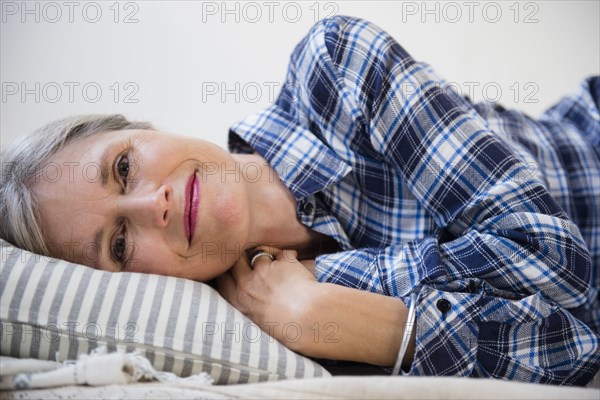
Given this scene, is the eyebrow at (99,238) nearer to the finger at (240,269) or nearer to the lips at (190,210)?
the lips at (190,210)

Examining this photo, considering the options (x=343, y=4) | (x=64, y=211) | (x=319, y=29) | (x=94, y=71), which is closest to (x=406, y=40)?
(x=343, y=4)

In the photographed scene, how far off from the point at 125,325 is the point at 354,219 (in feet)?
1.67

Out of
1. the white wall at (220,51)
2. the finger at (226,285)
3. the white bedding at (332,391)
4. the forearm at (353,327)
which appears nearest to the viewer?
the white bedding at (332,391)

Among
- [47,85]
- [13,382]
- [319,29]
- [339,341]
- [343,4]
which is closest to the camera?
[13,382]

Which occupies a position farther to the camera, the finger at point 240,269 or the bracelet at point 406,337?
the finger at point 240,269

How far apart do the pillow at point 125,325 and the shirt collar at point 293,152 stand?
343 mm

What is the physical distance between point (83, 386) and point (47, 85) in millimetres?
923

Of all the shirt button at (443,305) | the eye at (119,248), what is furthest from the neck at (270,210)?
the shirt button at (443,305)

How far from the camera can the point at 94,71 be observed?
4.45 feet

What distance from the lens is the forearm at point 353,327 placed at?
83cm

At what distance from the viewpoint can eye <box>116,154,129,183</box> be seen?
0.91 m

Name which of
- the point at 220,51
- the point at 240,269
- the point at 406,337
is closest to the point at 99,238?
the point at 240,269

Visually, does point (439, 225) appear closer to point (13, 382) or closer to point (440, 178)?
point (440, 178)

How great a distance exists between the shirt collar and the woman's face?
152 millimetres
